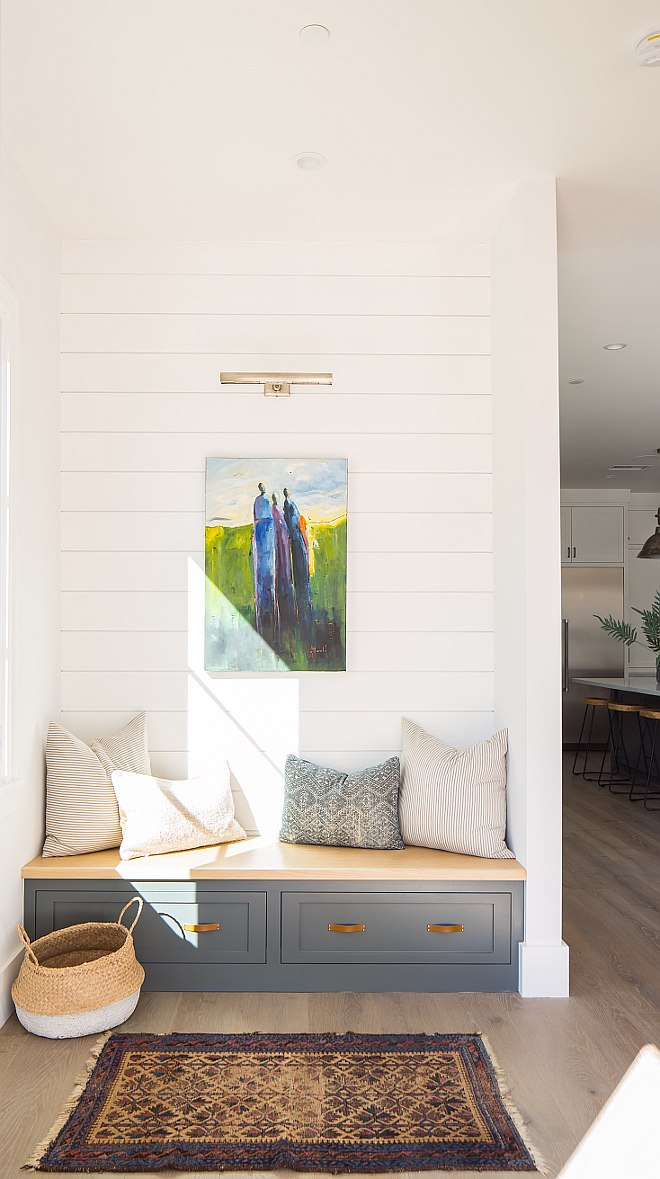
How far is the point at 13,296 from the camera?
2818mm

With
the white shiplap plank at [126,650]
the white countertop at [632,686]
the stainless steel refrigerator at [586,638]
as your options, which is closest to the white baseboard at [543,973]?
the white shiplap plank at [126,650]

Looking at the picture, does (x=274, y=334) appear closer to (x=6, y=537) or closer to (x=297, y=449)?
(x=297, y=449)

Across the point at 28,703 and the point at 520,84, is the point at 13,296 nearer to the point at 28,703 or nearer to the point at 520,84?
the point at 28,703

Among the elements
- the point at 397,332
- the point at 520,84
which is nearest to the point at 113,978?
the point at 397,332

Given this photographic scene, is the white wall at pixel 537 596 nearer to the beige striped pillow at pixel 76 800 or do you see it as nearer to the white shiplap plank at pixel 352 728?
the white shiplap plank at pixel 352 728

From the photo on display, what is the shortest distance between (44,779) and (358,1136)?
174 centimetres

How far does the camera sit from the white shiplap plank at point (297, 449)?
11.2 ft

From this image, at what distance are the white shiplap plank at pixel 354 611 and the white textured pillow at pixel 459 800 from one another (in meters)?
0.55

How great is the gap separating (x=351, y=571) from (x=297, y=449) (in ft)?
1.90

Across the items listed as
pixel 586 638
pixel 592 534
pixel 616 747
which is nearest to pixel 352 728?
pixel 616 747

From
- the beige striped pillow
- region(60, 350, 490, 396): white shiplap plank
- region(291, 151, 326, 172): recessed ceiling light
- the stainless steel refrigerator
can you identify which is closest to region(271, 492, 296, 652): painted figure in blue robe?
region(60, 350, 490, 396): white shiplap plank

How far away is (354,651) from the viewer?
3.42m

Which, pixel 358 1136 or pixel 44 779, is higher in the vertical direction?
pixel 44 779

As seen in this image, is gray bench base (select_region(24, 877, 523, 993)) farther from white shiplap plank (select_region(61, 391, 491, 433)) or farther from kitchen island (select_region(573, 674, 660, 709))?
kitchen island (select_region(573, 674, 660, 709))
